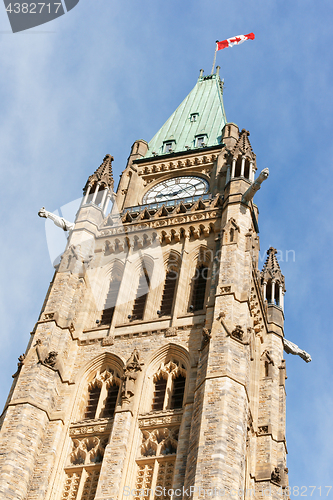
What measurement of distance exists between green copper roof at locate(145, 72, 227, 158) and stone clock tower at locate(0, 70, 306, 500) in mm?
3865

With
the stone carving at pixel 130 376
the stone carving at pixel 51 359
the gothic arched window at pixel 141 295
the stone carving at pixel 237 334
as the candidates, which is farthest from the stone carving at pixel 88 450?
the gothic arched window at pixel 141 295

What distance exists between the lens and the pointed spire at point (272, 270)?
4231cm

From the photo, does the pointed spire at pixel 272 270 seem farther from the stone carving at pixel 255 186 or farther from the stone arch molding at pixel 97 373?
the stone arch molding at pixel 97 373

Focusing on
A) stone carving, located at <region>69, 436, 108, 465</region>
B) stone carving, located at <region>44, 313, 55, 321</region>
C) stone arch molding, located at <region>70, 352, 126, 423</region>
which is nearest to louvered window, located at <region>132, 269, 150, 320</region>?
stone arch molding, located at <region>70, 352, 126, 423</region>

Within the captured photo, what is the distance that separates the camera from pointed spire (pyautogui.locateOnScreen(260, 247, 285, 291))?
139ft

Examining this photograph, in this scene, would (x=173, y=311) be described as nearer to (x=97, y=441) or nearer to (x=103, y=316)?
(x=103, y=316)

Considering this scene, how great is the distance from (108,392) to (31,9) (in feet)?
49.9

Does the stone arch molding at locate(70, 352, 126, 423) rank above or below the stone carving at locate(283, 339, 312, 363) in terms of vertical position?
below

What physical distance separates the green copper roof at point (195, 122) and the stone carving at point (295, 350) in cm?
1277

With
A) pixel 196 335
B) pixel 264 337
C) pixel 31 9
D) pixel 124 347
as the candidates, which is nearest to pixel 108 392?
pixel 124 347

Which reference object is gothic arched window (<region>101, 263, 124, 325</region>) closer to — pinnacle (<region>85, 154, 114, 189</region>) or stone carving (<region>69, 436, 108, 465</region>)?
pinnacle (<region>85, 154, 114, 189</region>)

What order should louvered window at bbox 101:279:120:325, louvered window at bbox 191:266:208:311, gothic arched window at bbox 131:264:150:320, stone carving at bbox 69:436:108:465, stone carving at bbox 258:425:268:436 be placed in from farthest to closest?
louvered window at bbox 101:279:120:325 → gothic arched window at bbox 131:264:150:320 → louvered window at bbox 191:266:208:311 → stone carving at bbox 258:425:268:436 → stone carving at bbox 69:436:108:465

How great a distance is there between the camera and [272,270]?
4281cm

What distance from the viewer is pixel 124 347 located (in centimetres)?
3281
